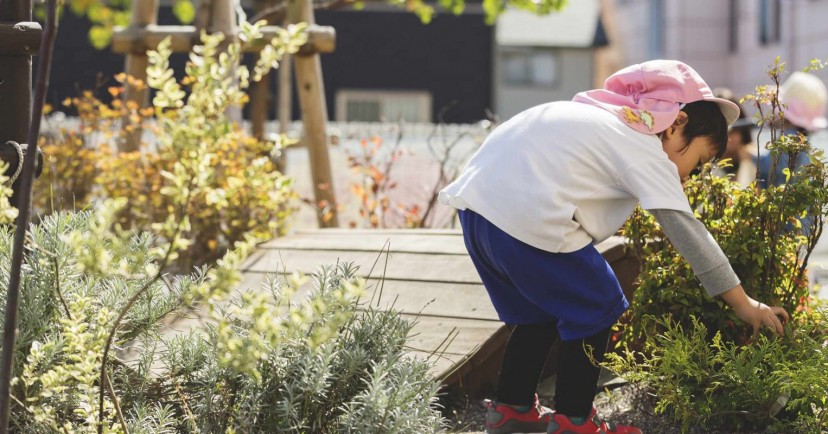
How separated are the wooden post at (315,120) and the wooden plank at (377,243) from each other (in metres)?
1.72

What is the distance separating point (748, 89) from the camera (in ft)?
90.7

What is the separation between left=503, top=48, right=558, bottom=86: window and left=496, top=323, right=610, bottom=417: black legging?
95.9 feet

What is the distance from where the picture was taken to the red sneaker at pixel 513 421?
3176 millimetres

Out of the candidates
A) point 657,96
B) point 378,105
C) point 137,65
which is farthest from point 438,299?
point 378,105

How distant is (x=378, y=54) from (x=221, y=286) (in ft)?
75.1

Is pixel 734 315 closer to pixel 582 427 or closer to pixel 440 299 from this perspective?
pixel 582 427

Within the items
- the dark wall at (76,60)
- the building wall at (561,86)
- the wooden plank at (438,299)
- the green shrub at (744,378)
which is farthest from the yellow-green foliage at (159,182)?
the building wall at (561,86)

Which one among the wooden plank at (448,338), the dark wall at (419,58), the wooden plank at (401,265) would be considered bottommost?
the dark wall at (419,58)

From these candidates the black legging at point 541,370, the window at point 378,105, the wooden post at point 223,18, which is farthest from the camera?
the window at point 378,105

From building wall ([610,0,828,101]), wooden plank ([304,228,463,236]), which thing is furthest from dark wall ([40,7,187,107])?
wooden plank ([304,228,463,236])

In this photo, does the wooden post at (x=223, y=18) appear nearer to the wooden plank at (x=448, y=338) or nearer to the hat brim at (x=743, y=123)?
the hat brim at (x=743, y=123)

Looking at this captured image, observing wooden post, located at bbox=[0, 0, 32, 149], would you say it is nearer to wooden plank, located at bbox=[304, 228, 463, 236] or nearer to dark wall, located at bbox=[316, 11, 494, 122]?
wooden plank, located at bbox=[304, 228, 463, 236]

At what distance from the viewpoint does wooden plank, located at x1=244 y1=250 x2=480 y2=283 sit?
13.8 ft

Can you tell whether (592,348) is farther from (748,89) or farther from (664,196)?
(748,89)
